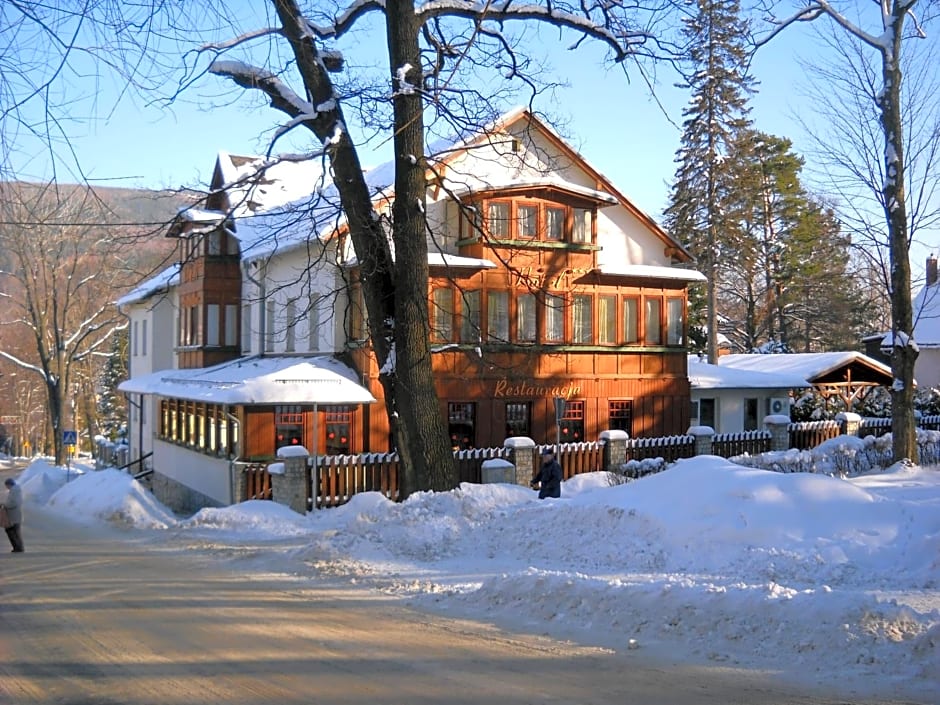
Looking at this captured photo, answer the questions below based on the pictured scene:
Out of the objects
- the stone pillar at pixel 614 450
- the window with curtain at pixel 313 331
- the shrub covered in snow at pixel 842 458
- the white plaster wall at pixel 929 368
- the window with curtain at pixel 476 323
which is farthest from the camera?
the white plaster wall at pixel 929 368

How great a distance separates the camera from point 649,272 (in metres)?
27.1

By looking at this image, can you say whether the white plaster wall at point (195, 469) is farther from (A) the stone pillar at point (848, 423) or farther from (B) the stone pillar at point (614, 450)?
(A) the stone pillar at point (848, 423)

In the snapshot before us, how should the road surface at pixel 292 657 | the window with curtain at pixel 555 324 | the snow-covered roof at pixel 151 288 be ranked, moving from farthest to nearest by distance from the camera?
the snow-covered roof at pixel 151 288 < the window with curtain at pixel 555 324 < the road surface at pixel 292 657

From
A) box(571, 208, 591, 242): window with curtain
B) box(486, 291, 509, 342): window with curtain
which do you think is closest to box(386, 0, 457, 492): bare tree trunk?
box(486, 291, 509, 342): window with curtain

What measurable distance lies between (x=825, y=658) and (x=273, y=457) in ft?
57.8

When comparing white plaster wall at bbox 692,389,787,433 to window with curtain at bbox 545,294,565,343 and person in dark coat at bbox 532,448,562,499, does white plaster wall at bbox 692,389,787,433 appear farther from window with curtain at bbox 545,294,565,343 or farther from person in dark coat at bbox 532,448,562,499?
person in dark coat at bbox 532,448,562,499

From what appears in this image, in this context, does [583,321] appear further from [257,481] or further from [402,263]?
[402,263]

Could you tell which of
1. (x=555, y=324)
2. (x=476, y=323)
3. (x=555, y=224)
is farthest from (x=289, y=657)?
(x=555, y=224)

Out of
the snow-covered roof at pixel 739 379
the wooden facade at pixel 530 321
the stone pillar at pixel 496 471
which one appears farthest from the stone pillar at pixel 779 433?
the stone pillar at pixel 496 471

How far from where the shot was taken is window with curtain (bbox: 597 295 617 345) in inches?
1053

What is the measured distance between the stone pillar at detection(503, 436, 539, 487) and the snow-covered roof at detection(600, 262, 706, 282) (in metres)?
7.00

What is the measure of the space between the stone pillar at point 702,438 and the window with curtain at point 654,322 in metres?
3.60

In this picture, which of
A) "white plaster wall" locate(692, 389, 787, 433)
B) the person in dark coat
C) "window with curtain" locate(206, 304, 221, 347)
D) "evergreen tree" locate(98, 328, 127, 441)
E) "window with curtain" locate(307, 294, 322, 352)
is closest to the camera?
the person in dark coat

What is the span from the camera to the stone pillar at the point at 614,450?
23.2 metres
